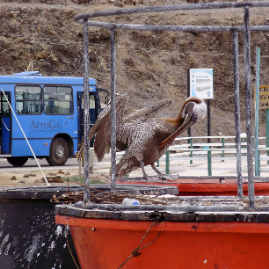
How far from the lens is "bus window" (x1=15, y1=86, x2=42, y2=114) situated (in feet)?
60.9

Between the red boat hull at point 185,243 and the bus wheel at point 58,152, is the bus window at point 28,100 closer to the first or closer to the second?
the bus wheel at point 58,152

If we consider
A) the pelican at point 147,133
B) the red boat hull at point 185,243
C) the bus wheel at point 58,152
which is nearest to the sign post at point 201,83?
the bus wheel at point 58,152

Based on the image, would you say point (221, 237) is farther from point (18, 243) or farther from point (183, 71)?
point (183, 71)

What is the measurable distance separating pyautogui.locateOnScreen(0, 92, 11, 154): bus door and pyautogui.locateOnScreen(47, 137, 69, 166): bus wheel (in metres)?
1.41

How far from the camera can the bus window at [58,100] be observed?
63.0 feet

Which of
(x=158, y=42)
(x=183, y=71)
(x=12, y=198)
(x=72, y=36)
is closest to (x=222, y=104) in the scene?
(x=183, y=71)

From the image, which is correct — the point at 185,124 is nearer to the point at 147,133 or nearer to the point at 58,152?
the point at 147,133

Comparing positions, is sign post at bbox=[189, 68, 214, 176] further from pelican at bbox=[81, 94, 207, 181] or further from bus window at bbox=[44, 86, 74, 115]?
pelican at bbox=[81, 94, 207, 181]

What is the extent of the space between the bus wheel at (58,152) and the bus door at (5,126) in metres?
1.41

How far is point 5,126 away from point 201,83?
6.91 m

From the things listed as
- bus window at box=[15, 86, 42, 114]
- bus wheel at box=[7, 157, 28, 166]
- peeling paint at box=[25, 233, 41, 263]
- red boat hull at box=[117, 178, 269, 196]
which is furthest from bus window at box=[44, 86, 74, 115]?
peeling paint at box=[25, 233, 41, 263]

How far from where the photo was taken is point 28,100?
1884cm

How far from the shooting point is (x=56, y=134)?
19.2m

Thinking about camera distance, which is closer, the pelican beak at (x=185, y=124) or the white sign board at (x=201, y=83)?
the pelican beak at (x=185, y=124)
